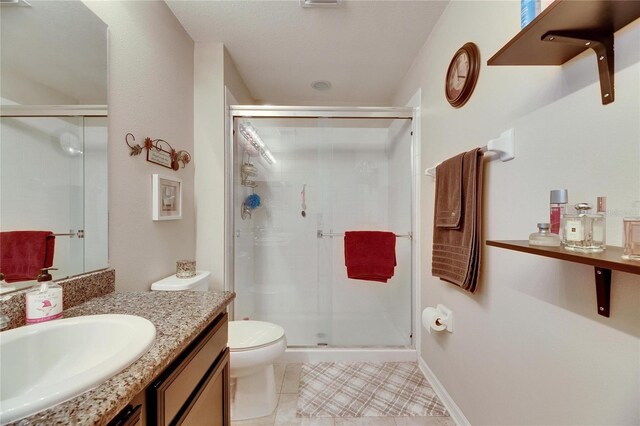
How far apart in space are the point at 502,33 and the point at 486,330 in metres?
1.31

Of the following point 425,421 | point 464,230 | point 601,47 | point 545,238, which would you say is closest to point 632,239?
point 545,238

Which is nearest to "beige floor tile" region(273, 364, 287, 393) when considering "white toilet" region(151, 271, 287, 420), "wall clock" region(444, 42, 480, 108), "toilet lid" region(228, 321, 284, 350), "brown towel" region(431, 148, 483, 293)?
"white toilet" region(151, 271, 287, 420)

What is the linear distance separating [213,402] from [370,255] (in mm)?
A: 1537

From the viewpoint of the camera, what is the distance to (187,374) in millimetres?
766

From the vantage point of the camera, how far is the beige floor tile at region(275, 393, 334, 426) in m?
1.48

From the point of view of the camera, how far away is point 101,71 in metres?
1.13

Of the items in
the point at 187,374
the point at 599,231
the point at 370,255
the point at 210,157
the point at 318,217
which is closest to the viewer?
the point at 599,231

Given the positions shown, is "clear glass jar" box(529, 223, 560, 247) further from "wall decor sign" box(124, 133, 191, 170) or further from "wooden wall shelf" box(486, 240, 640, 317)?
"wall decor sign" box(124, 133, 191, 170)

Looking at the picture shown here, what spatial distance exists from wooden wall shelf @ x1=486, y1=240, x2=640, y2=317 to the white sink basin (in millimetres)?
1015

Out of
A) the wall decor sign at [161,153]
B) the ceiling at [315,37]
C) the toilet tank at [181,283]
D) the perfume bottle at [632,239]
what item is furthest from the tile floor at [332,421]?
the ceiling at [315,37]

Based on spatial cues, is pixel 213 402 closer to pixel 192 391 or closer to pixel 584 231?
pixel 192 391

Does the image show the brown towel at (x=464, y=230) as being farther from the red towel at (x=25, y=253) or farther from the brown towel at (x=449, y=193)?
the red towel at (x=25, y=253)

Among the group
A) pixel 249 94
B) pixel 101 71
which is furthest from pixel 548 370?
pixel 249 94

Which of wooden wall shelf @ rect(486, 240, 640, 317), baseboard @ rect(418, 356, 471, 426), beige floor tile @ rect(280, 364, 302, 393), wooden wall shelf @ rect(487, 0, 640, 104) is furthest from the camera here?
beige floor tile @ rect(280, 364, 302, 393)
